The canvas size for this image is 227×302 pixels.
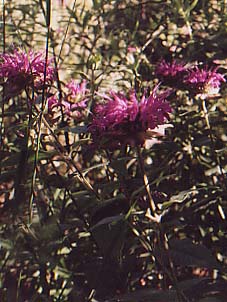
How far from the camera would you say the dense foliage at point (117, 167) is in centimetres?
89

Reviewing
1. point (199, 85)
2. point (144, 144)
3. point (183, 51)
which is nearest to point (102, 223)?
point (144, 144)

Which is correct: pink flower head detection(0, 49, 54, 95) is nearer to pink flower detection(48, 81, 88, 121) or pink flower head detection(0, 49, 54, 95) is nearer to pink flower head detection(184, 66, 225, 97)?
pink flower detection(48, 81, 88, 121)

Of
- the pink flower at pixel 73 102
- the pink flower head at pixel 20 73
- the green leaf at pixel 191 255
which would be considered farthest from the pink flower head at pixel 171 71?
the green leaf at pixel 191 255

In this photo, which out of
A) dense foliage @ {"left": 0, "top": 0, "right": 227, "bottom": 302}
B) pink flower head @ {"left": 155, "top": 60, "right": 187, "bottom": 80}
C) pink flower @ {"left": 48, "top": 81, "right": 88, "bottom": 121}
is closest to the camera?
dense foliage @ {"left": 0, "top": 0, "right": 227, "bottom": 302}

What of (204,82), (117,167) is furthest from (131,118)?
(204,82)

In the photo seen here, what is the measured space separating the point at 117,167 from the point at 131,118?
13 cm

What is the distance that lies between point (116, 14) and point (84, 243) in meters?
0.87

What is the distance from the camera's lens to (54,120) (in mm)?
1135

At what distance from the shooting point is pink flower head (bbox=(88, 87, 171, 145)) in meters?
0.89

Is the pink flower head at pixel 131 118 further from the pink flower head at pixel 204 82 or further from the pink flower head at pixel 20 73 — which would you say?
the pink flower head at pixel 204 82

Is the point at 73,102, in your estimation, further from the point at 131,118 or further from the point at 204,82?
the point at 131,118

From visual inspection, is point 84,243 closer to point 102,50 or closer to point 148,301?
point 148,301

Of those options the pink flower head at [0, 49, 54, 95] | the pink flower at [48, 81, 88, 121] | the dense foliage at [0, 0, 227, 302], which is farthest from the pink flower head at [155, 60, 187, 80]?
the pink flower head at [0, 49, 54, 95]

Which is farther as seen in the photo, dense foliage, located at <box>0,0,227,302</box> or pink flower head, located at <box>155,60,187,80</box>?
pink flower head, located at <box>155,60,187,80</box>
